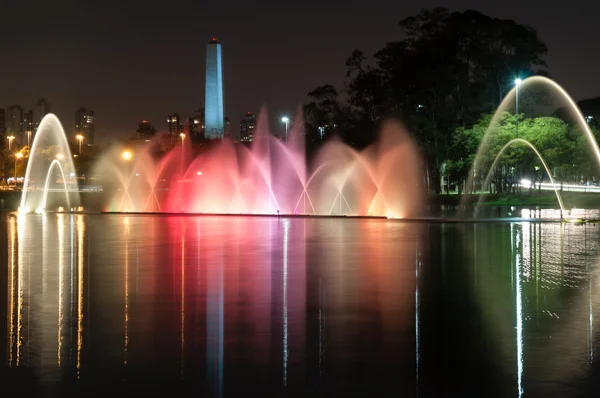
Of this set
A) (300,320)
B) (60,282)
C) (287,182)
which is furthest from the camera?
(287,182)

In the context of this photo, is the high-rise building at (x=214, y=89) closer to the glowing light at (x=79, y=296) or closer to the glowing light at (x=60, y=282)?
the glowing light at (x=60, y=282)

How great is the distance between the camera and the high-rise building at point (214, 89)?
330ft

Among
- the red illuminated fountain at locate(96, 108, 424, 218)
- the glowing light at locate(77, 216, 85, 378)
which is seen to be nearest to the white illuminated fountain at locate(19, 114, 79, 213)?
the red illuminated fountain at locate(96, 108, 424, 218)

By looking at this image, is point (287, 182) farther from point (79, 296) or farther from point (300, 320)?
point (300, 320)

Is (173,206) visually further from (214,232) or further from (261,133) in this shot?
(214,232)

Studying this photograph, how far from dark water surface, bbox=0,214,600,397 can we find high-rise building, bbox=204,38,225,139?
7818 centimetres

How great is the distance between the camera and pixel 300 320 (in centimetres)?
1209

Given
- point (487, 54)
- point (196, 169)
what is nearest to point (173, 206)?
point (196, 169)

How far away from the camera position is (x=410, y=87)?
7569 centimetres

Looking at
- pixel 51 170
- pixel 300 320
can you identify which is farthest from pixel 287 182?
pixel 300 320

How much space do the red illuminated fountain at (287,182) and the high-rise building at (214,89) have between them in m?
19.1

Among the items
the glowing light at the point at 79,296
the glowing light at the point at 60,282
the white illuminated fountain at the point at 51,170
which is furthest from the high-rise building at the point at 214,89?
the glowing light at the point at 79,296

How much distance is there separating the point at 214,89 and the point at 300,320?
90.9 meters

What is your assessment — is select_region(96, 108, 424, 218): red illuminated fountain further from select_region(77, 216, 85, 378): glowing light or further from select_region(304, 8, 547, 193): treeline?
select_region(77, 216, 85, 378): glowing light
